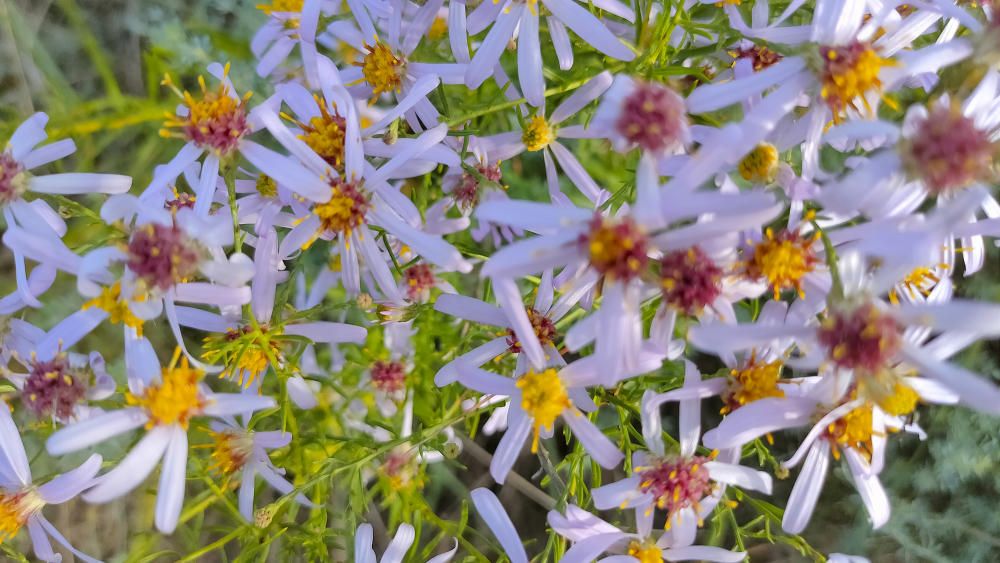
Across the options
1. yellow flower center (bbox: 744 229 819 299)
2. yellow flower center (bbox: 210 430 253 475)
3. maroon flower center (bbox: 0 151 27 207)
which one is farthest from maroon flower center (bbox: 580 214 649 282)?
maroon flower center (bbox: 0 151 27 207)

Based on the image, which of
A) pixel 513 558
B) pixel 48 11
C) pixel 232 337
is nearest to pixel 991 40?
pixel 513 558

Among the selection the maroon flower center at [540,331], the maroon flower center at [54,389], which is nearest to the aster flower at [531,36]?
the maroon flower center at [540,331]

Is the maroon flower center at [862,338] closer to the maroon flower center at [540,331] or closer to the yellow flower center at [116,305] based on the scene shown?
the maroon flower center at [540,331]

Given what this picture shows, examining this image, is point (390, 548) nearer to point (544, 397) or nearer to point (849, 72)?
point (544, 397)

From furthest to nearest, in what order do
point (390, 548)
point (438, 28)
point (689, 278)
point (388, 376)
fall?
point (388, 376) < point (438, 28) < point (390, 548) < point (689, 278)

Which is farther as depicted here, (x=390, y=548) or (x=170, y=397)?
(x=390, y=548)

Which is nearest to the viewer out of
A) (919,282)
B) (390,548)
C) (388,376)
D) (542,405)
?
(542,405)

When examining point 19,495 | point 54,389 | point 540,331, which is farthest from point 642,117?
point 19,495
